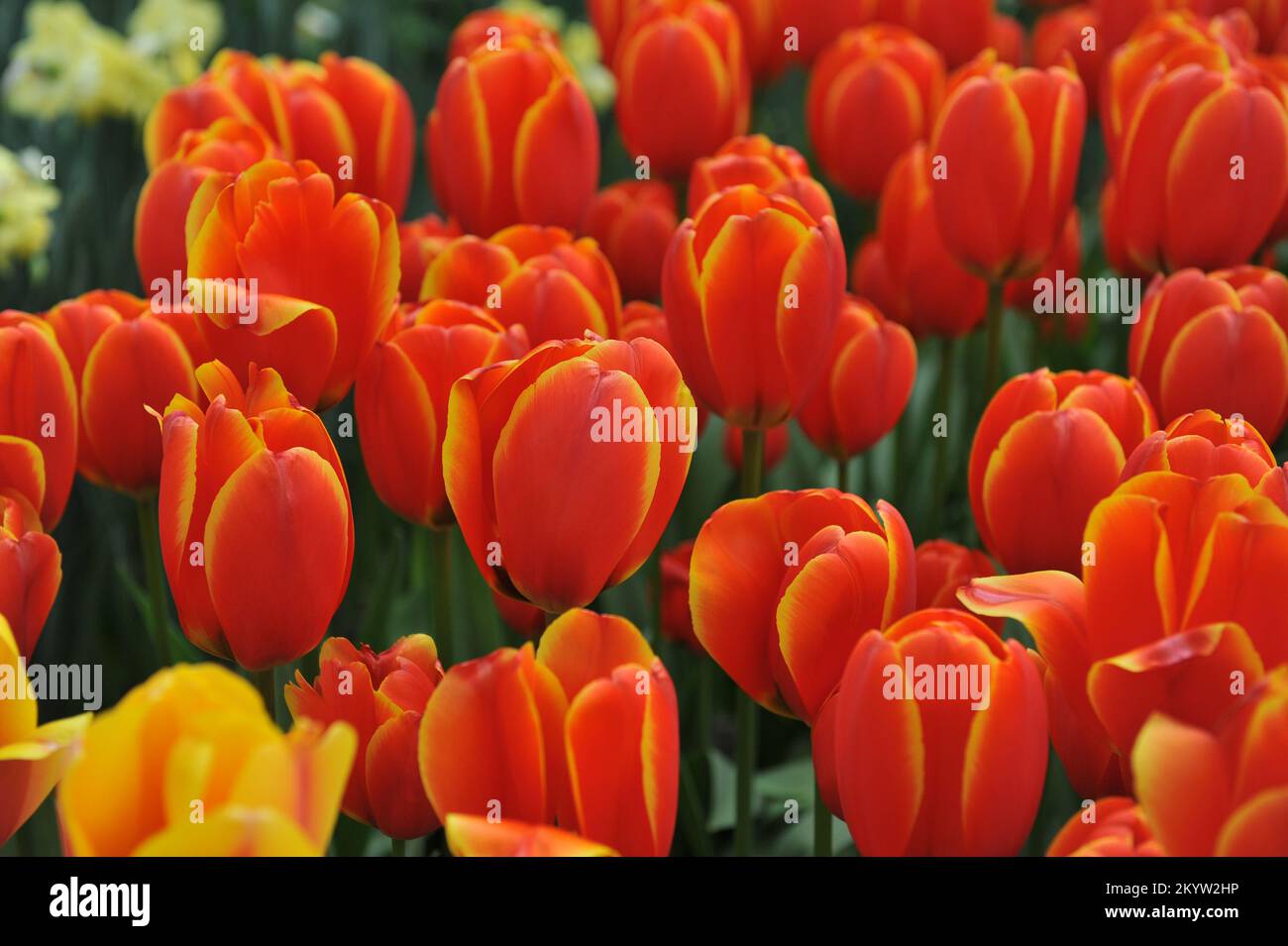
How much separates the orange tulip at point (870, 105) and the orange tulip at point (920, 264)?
17cm

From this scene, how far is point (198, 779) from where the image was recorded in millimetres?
434

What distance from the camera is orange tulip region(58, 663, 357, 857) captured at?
1.42ft

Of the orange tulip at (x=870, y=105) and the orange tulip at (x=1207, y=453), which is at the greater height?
the orange tulip at (x=870, y=105)

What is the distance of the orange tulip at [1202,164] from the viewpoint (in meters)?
1.06

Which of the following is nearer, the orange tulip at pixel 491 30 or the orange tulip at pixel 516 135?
the orange tulip at pixel 516 135

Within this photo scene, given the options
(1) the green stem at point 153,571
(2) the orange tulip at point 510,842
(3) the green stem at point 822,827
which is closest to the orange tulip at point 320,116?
(1) the green stem at point 153,571

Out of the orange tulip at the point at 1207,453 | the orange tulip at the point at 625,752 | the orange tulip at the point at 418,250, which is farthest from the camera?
the orange tulip at the point at 418,250

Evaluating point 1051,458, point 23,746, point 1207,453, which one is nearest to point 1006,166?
point 1051,458

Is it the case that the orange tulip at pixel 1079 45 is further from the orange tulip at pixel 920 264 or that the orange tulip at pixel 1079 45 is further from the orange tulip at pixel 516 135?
the orange tulip at pixel 516 135

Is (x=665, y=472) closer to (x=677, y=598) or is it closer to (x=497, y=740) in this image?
(x=497, y=740)

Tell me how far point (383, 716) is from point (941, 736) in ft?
0.88

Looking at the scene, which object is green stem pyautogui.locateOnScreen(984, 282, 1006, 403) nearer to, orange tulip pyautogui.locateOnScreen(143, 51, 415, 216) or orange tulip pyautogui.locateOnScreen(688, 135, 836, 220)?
orange tulip pyautogui.locateOnScreen(688, 135, 836, 220)
